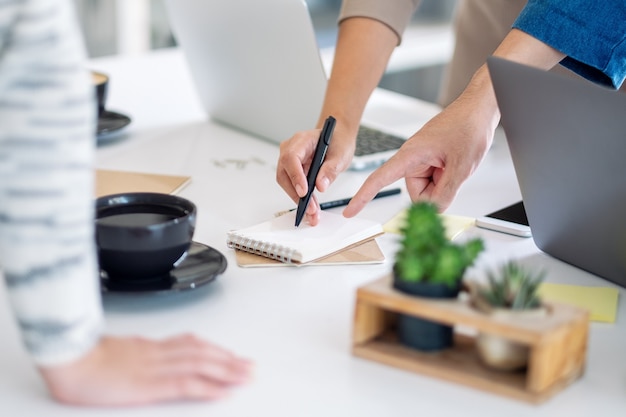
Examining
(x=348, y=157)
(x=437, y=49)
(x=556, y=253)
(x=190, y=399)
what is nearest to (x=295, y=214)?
(x=348, y=157)

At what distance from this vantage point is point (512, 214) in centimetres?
132

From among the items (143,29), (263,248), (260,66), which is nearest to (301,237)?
(263,248)

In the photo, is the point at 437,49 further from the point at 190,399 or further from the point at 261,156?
the point at 190,399

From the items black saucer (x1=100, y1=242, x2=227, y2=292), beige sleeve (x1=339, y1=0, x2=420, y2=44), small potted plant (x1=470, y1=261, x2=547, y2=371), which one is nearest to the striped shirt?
black saucer (x1=100, y1=242, x2=227, y2=292)

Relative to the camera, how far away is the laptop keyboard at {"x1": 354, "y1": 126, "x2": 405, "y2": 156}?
5.28ft

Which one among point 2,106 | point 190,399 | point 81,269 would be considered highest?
point 2,106

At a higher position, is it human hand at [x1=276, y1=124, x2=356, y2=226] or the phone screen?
human hand at [x1=276, y1=124, x2=356, y2=226]

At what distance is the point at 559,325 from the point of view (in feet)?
2.53

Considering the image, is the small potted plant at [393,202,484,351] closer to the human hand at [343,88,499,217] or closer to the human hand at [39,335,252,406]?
the human hand at [39,335,252,406]

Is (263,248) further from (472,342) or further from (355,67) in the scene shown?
(355,67)

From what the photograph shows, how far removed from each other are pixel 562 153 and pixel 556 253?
165mm

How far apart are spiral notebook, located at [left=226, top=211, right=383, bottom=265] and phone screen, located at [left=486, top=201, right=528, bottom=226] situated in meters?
0.20

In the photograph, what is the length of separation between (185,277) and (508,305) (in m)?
0.38

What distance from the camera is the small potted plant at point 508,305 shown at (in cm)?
78
